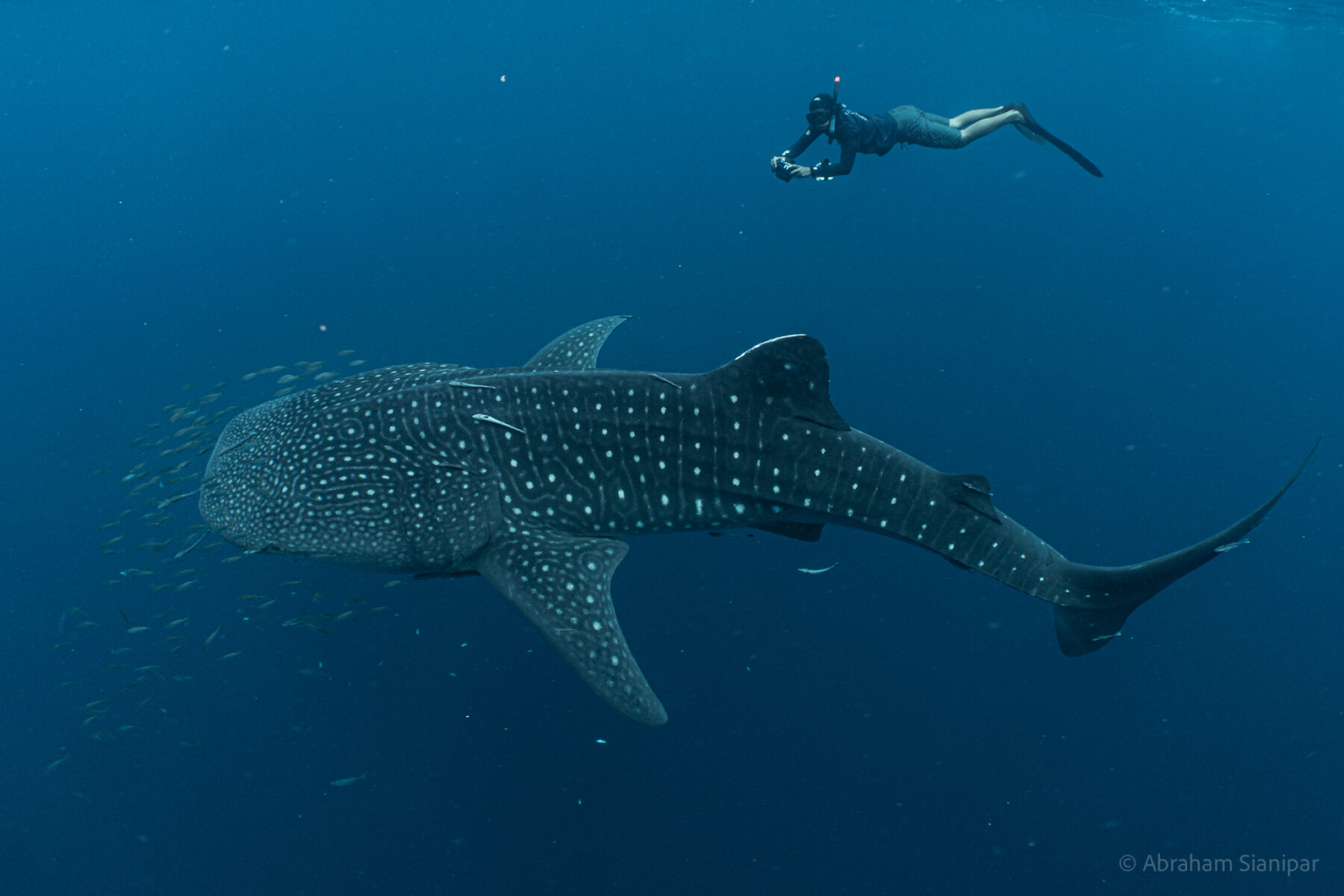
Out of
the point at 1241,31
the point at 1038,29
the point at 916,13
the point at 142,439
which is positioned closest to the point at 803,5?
the point at 916,13

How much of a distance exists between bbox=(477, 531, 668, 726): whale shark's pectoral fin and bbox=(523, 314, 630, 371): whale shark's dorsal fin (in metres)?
2.05

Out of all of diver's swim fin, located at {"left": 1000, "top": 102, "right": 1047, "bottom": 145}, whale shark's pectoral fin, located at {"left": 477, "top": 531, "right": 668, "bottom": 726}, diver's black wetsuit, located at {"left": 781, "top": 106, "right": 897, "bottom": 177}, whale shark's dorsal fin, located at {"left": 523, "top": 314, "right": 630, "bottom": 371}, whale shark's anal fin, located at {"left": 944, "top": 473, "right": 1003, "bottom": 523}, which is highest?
diver's swim fin, located at {"left": 1000, "top": 102, "right": 1047, "bottom": 145}

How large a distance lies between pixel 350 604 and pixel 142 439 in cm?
305

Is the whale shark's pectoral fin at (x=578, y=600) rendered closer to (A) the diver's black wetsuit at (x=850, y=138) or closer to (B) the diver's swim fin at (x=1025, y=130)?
(A) the diver's black wetsuit at (x=850, y=138)

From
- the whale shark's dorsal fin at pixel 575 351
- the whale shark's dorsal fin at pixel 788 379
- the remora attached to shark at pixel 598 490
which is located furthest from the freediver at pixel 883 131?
the remora attached to shark at pixel 598 490

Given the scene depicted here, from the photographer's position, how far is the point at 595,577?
4.84 metres

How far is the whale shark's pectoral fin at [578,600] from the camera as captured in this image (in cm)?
439

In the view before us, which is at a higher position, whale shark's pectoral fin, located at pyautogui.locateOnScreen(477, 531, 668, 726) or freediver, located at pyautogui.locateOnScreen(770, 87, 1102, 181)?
freediver, located at pyautogui.locateOnScreen(770, 87, 1102, 181)

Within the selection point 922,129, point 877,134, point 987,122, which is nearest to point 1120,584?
point 877,134

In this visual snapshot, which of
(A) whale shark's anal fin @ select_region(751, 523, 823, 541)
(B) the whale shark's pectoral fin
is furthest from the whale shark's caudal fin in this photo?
(B) the whale shark's pectoral fin

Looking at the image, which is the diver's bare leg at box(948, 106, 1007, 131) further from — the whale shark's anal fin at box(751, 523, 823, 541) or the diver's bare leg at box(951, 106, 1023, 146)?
the whale shark's anal fin at box(751, 523, 823, 541)

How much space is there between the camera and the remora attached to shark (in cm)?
459

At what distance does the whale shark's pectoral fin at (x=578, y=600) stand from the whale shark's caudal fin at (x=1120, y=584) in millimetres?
3345

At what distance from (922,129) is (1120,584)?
8.95m
